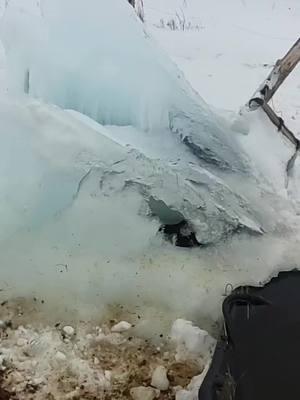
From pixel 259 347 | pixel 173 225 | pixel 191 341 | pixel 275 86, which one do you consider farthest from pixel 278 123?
pixel 259 347

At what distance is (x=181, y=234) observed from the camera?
2.71 m

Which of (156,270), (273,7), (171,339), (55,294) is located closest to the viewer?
(171,339)

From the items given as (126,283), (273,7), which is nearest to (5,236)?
(126,283)

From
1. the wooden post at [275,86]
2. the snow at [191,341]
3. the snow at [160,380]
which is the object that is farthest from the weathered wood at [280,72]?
the snow at [160,380]

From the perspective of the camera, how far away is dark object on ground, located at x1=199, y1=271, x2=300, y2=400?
5.87 feet

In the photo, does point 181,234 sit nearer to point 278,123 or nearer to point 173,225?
point 173,225

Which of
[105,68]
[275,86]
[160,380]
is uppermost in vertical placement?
[275,86]

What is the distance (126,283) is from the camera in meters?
2.45

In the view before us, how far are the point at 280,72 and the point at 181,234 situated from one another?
101 centimetres

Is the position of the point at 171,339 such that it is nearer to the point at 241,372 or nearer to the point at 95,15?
the point at 241,372

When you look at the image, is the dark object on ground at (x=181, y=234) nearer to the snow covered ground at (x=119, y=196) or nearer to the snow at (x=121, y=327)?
the snow covered ground at (x=119, y=196)

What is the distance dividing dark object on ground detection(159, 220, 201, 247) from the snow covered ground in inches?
1.5

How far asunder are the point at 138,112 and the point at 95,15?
1.61ft

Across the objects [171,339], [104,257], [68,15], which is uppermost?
[68,15]
